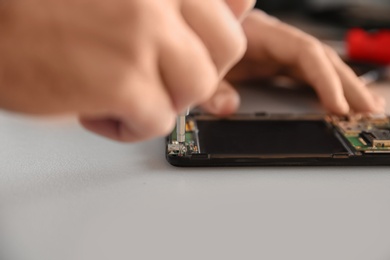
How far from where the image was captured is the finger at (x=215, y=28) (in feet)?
0.86

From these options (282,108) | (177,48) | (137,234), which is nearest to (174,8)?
(177,48)

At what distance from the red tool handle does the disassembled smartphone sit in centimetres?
29

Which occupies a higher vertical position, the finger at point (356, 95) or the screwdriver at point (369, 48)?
the screwdriver at point (369, 48)

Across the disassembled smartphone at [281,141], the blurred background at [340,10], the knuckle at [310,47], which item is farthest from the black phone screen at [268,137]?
the blurred background at [340,10]

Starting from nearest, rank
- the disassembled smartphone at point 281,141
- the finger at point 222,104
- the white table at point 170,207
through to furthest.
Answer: the white table at point 170,207 → the disassembled smartphone at point 281,141 → the finger at point 222,104

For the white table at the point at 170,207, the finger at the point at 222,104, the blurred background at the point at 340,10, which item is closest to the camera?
the white table at the point at 170,207

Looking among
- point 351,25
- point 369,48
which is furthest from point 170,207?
point 351,25

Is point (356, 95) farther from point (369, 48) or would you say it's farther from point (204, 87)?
point (204, 87)

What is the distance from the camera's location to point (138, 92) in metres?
0.23

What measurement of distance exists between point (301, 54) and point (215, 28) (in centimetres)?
38

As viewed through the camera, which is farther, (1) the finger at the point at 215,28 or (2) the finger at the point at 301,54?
(2) the finger at the point at 301,54

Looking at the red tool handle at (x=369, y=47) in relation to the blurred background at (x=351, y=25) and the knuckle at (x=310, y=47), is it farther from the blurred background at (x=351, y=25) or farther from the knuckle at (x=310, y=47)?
the knuckle at (x=310, y=47)

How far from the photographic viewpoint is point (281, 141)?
1.56 ft

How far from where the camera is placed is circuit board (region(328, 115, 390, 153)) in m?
0.46
